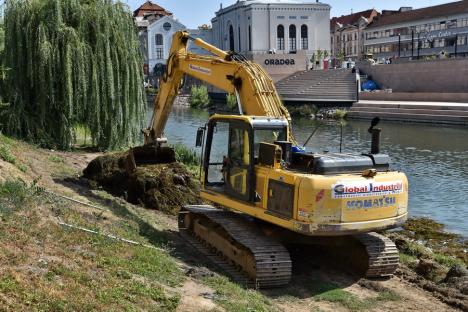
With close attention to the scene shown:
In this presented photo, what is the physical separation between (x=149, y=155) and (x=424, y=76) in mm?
48052

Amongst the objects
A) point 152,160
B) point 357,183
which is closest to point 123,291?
point 357,183

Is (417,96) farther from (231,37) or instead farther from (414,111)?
(231,37)

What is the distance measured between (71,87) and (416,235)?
1089cm

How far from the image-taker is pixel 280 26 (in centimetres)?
8312

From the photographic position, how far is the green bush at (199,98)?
2699 inches

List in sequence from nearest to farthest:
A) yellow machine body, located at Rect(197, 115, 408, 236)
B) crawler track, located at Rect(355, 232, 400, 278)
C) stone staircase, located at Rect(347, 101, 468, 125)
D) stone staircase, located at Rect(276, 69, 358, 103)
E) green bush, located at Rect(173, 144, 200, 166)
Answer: yellow machine body, located at Rect(197, 115, 408, 236) < crawler track, located at Rect(355, 232, 400, 278) < green bush, located at Rect(173, 144, 200, 166) < stone staircase, located at Rect(347, 101, 468, 125) < stone staircase, located at Rect(276, 69, 358, 103)

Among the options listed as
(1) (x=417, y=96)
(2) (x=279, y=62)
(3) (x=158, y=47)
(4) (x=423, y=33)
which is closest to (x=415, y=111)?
(1) (x=417, y=96)

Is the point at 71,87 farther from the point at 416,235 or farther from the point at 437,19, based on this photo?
the point at 437,19

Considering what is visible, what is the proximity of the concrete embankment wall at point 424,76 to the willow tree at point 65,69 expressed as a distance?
36.4m

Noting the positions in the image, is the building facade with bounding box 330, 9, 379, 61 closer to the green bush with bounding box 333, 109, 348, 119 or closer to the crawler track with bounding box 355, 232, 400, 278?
the green bush with bounding box 333, 109, 348, 119

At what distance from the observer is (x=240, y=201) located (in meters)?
9.73

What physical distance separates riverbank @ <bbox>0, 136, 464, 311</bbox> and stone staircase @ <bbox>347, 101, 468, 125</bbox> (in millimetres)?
33851

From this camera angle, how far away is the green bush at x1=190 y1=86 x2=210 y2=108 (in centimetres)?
6856

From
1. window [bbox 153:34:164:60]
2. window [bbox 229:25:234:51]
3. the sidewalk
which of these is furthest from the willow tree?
window [bbox 153:34:164:60]
